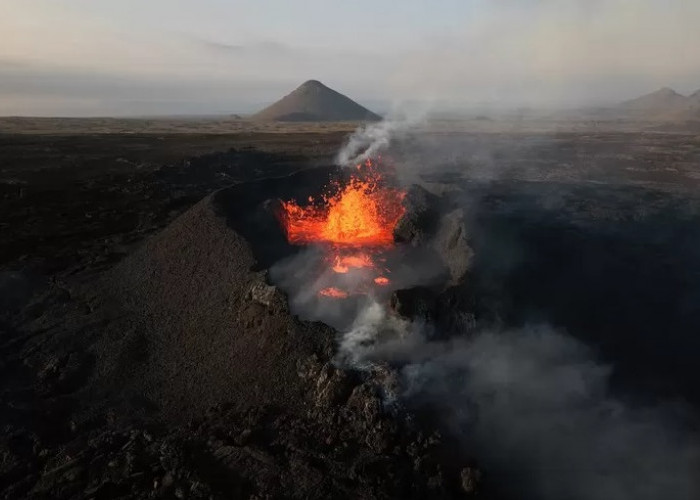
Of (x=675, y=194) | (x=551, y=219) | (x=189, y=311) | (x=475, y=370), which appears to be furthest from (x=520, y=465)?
(x=675, y=194)

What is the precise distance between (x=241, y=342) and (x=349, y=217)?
28.2ft

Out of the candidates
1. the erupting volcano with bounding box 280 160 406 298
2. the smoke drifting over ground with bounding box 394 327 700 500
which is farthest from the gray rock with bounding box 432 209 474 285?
the smoke drifting over ground with bounding box 394 327 700 500

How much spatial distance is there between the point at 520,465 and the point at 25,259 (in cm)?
2326

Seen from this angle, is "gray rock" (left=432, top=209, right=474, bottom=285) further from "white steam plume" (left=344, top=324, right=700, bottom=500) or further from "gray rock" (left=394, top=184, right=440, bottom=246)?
"white steam plume" (left=344, top=324, right=700, bottom=500)

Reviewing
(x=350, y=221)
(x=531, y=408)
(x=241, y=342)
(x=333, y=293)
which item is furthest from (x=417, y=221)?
(x=531, y=408)

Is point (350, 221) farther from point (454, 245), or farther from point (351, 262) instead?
point (454, 245)

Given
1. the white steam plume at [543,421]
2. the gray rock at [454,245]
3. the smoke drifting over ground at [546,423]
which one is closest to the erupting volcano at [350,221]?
the gray rock at [454,245]

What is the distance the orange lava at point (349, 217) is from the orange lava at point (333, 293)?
377 cm

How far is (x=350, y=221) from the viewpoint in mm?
21047

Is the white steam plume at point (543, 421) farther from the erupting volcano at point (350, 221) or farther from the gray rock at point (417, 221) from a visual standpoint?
the gray rock at point (417, 221)

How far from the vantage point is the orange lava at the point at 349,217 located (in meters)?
20.1

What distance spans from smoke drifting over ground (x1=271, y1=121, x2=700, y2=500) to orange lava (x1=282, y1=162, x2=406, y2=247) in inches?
215

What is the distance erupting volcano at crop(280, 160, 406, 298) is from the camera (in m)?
18.2

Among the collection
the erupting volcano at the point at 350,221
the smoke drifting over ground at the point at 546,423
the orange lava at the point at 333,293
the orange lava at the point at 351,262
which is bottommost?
the smoke drifting over ground at the point at 546,423
